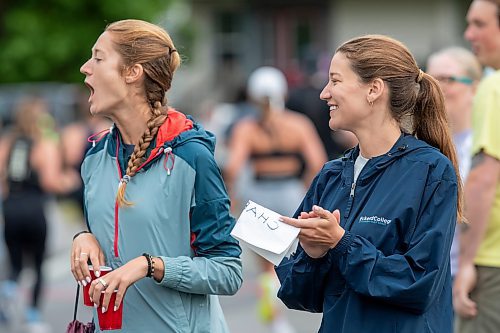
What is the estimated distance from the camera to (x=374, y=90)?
3510 mm

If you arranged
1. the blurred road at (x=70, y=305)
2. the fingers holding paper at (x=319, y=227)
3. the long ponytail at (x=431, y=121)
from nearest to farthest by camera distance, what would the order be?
the fingers holding paper at (x=319, y=227)
the long ponytail at (x=431, y=121)
the blurred road at (x=70, y=305)

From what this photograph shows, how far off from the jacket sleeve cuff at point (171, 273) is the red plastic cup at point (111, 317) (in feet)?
0.59

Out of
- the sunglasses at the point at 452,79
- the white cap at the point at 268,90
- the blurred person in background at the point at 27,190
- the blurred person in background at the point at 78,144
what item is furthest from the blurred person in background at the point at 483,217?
the blurred person in background at the point at 78,144

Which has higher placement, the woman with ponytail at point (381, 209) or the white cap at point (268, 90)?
the woman with ponytail at point (381, 209)

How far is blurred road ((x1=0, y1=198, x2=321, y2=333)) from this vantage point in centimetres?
952

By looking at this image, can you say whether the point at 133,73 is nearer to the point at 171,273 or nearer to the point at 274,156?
the point at 171,273

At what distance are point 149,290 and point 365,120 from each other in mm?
972

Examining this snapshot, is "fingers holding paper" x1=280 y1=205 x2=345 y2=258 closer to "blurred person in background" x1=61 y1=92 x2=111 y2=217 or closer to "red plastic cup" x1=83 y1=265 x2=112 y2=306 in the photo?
"red plastic cup" x1=83 y1=265 x2=112 y2=306

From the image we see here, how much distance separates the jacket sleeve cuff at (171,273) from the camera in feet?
11.8

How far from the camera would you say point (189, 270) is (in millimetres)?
3639

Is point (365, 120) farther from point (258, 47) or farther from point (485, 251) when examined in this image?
point (258, 47)

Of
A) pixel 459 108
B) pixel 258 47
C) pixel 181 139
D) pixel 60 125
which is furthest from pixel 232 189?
pixel 258 47

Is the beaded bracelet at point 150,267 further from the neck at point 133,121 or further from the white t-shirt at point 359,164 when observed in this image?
the white t-shirt at point 359,164

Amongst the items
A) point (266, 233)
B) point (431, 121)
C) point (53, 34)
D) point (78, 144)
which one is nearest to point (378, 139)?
point (431, 121)
